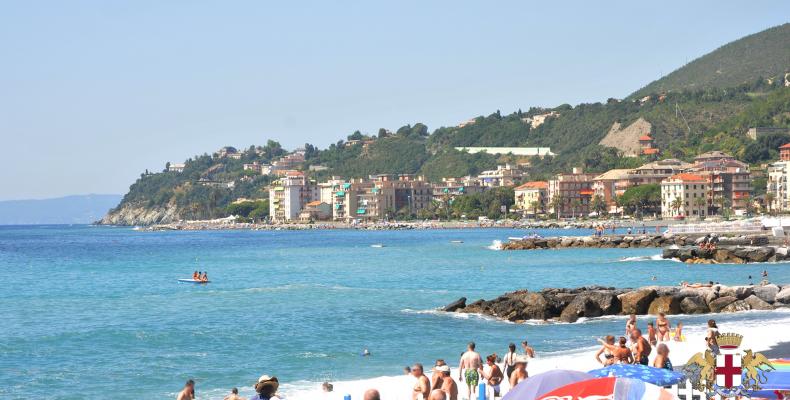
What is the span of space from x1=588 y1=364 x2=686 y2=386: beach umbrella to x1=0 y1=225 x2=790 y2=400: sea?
21.7 ft

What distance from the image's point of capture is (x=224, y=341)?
1165 inches

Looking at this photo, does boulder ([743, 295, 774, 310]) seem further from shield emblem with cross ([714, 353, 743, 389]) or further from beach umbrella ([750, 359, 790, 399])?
shield emblem with cross ([714, 353, 743, 389])

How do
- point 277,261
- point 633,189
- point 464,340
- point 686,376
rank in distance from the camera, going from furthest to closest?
point 633,189, point 277,261, point 464,340, point 686,376

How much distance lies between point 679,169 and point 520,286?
12444 cm

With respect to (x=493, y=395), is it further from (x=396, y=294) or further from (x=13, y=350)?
(x=396, y=294)

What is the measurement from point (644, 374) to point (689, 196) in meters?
136

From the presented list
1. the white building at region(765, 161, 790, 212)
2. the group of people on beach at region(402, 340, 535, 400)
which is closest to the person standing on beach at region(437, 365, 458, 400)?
the group of people on beach at region(402, 340, 535, 400)

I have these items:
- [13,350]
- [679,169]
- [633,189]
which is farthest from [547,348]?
[679,169]

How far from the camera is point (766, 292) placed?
1344 inches

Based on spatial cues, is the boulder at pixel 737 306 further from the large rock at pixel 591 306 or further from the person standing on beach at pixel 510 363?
the person standing on beach at pixel 510 363

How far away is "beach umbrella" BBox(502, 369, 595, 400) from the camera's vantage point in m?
11.6

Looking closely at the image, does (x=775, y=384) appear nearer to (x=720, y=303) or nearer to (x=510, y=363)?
(x=510, y=363)

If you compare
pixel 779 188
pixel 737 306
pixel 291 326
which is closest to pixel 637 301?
pixel 737 306

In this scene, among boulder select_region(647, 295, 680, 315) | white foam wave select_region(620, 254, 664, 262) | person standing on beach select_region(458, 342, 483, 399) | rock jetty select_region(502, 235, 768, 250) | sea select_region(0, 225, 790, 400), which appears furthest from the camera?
rock jetty select_region(502, 235, 768, 250)
